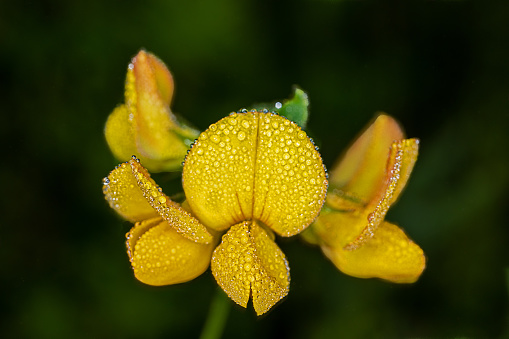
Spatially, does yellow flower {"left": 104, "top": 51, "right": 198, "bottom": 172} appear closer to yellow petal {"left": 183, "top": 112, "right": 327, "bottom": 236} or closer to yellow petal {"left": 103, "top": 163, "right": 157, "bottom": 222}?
yellow petal {"left": 103, "top": 163, "right": 157, "bottom": 222}

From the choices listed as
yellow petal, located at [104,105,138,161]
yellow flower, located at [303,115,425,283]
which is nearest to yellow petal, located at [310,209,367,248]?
yellow flower, located at [303,115,425,283]

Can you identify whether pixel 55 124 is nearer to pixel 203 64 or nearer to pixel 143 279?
pixel 203 64

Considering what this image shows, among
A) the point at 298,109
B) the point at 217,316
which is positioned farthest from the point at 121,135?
the point at 217,316

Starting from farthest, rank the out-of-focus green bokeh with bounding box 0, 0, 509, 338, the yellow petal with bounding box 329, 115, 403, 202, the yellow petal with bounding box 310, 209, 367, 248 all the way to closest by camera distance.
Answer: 1. the out-of-focus green bokeh with bounding box 0, 0, 509, 338
2. the yellow petal with bounding box 329, 115, 403, 202
3. the yellow petal with bounding box 310, 209, 367, 248

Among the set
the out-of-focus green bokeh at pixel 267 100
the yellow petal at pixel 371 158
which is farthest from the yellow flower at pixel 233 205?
the out-of-focus green bokeh at pixel 267 100

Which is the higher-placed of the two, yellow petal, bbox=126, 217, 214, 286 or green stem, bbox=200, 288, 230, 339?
yellow petal, bbox=126, 217, 214, 286

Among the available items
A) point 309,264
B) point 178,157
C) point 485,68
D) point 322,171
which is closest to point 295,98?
point 322,171

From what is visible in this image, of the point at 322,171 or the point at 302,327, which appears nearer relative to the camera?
the point at 322,171

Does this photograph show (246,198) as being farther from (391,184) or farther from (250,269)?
(391,184)
